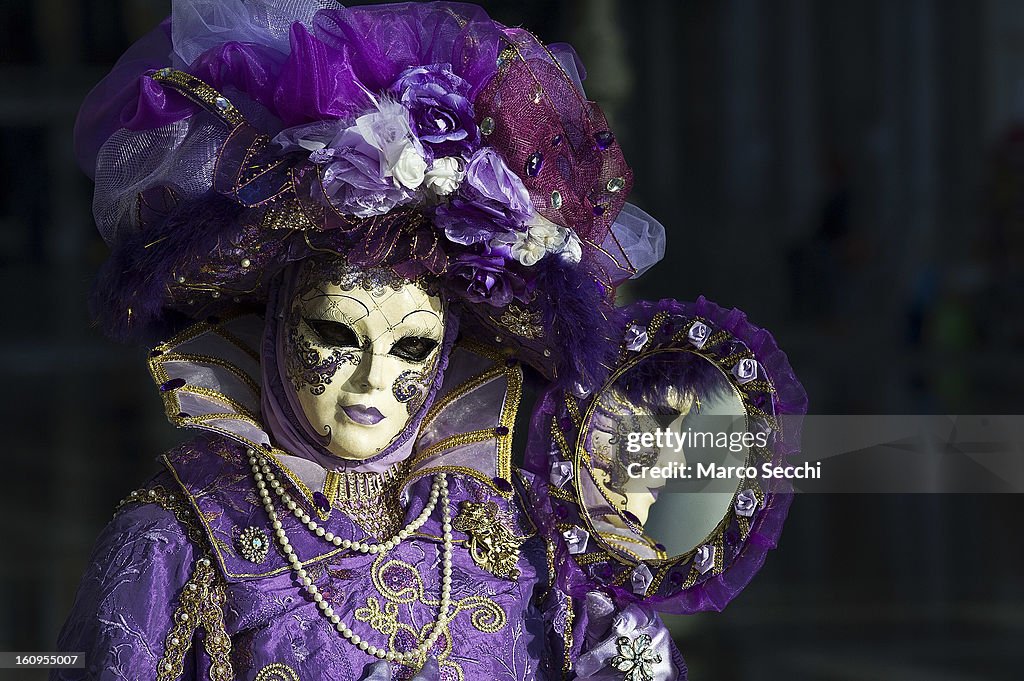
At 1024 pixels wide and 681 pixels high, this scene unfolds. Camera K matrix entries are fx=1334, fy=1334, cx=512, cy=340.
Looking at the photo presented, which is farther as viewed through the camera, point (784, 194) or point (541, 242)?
point (784, 194)

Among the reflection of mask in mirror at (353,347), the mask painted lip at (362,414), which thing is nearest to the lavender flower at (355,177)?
the reflection of mask in mirror at (353,347)

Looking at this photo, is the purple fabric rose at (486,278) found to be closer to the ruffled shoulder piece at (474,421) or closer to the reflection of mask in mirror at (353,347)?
the reflection of mask in mirror at (353,347)

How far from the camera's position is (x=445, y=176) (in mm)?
1461

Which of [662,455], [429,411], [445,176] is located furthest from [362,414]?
[662,455]

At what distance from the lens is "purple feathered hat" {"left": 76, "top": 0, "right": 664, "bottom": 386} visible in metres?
1.47

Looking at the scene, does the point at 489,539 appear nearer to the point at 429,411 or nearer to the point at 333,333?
the point at 429,411

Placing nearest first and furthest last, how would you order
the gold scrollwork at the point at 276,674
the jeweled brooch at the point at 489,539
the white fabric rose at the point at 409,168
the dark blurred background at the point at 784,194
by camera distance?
the white fabric rose at the point at 409,168 < the gold scrollwork at the point at 276,674 < the jeweled brooch at the point at 489,539 < the dark blurred background at the point at 784,194

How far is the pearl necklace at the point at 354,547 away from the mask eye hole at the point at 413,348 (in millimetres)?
202

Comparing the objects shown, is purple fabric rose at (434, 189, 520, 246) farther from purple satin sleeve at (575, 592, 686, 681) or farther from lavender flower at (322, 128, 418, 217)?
purple satin sleeve at (575, 592, 686, 681)

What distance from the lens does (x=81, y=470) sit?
597 centimetres

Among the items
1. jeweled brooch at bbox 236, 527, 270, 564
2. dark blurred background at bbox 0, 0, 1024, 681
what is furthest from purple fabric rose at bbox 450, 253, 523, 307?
dark blurred background at bbox 0, 0, 1024, 681

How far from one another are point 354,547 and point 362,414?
0.18m

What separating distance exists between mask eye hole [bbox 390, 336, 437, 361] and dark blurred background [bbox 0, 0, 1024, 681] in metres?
4.72

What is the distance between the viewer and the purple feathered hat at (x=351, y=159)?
147cm
